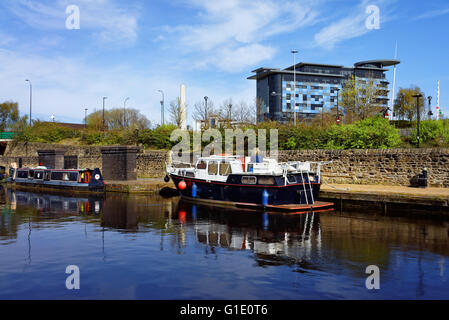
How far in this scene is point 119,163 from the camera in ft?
90.9

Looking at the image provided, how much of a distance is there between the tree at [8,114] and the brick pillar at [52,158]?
38.8 meters

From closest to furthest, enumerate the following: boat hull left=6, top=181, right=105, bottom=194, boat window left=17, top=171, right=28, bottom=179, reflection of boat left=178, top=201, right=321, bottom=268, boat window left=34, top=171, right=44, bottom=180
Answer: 1. reflection of boat left=178, top=201, right=321, bottom=268
2. boat hull left=6, top=181, right=105, bottom=194
3. boat window left=34, top=171, right=44, bottom=180
4. boat window left=17, top=171, right=28, bottom=179

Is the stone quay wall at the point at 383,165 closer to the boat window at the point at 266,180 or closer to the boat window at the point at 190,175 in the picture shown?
the boat window at the point at 266,180

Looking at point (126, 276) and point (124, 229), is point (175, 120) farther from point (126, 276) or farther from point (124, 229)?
point (126, 276)

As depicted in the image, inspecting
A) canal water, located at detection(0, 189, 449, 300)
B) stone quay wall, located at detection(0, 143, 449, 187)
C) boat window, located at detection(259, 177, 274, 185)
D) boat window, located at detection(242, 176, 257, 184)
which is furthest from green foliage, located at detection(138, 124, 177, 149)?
canal water, located at detection(0, 189, 449, 300)

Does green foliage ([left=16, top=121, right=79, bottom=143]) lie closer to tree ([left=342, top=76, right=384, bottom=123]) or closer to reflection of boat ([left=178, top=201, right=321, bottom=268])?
tree ([left=342, top=76, right=384, bottom=123])

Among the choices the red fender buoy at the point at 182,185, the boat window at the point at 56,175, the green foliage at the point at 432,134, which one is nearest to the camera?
the red fender buoy at the point at 182,185

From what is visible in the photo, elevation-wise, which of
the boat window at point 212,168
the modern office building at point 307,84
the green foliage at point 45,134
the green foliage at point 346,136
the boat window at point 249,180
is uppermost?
the modern office building at point 307,84

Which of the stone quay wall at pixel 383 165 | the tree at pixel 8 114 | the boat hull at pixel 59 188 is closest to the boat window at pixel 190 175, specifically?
the boat hull at pixel 59 188

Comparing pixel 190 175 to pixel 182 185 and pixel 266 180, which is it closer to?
pixel 182 185

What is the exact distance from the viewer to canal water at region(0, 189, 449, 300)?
7.32m

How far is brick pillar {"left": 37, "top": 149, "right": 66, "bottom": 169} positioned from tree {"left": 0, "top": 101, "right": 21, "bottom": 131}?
38789mm

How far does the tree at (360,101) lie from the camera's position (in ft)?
140
